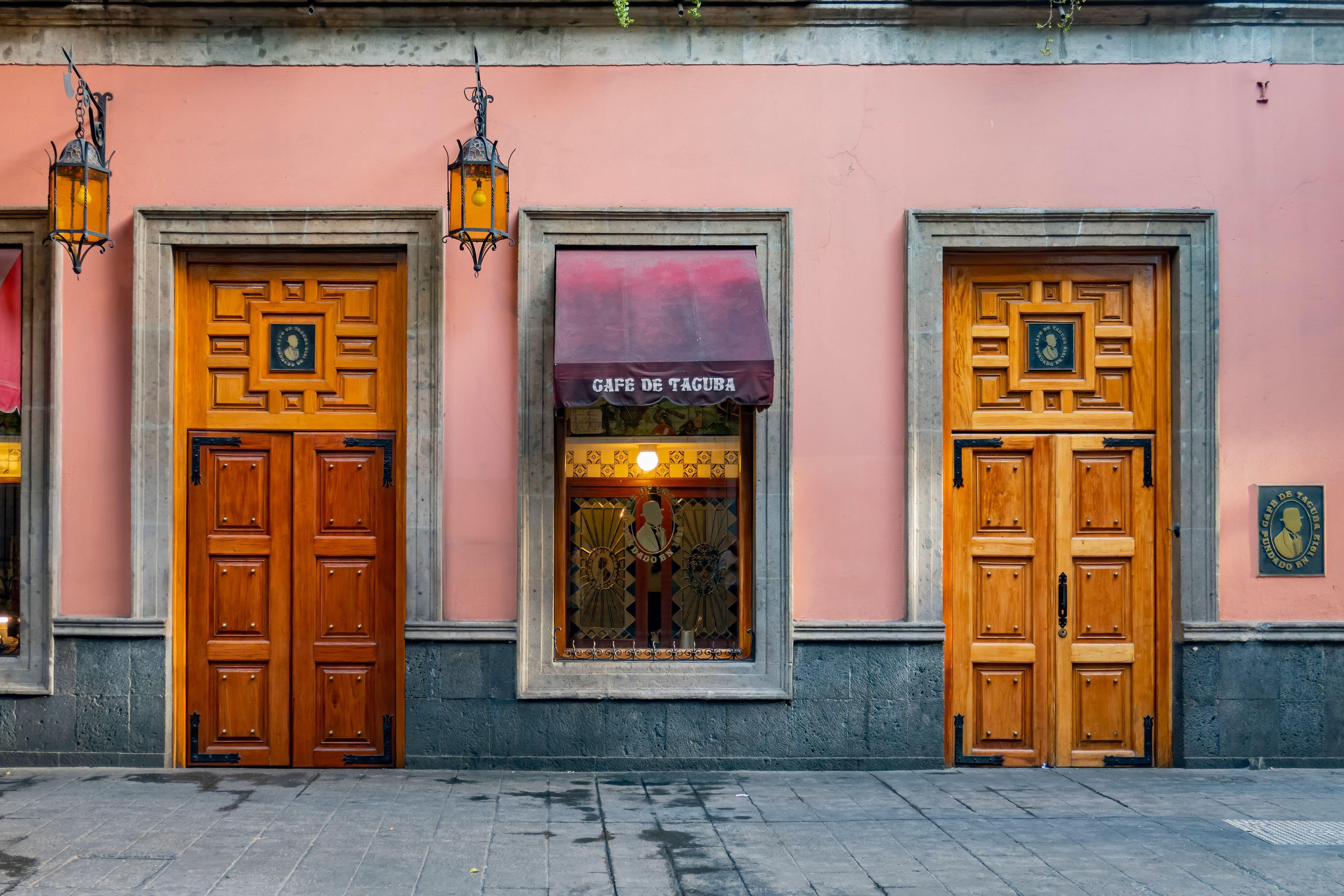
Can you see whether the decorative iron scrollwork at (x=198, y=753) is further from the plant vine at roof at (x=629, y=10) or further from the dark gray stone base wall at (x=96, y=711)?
the plant vine at roof at (x=629, y=10)

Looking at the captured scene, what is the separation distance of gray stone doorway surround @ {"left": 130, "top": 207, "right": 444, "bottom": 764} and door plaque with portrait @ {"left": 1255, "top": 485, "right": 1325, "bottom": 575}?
20.2ft

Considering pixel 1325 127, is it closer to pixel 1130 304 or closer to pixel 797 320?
pixel 1130 304

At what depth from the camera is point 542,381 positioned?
7.82 meters

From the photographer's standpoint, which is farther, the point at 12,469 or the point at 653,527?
the point at 653,527

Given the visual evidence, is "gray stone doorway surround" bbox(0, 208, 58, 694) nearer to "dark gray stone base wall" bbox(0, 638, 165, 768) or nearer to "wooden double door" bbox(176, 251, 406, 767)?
"dark gray stone base wall" bbox(0, 638, 165, 768)

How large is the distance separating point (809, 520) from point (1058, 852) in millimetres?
2857

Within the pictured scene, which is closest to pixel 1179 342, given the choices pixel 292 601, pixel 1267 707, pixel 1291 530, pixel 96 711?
pixel 1291 530

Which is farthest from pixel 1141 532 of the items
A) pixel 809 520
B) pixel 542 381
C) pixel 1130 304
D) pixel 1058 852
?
pixel 542 381

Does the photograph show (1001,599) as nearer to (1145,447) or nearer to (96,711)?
(1145,447)

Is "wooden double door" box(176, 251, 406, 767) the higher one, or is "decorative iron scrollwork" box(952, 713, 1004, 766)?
"wooden double door" box(176, 251, 406, 767)

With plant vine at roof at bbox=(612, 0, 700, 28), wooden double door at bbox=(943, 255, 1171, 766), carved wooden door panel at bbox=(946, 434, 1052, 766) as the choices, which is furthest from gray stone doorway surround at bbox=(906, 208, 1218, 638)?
plant vine at roof at bbox=(612, 0, 700, 28)

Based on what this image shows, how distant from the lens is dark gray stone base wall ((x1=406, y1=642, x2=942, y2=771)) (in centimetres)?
776

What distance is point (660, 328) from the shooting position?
7.39 metres

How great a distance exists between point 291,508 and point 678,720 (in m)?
3.33
